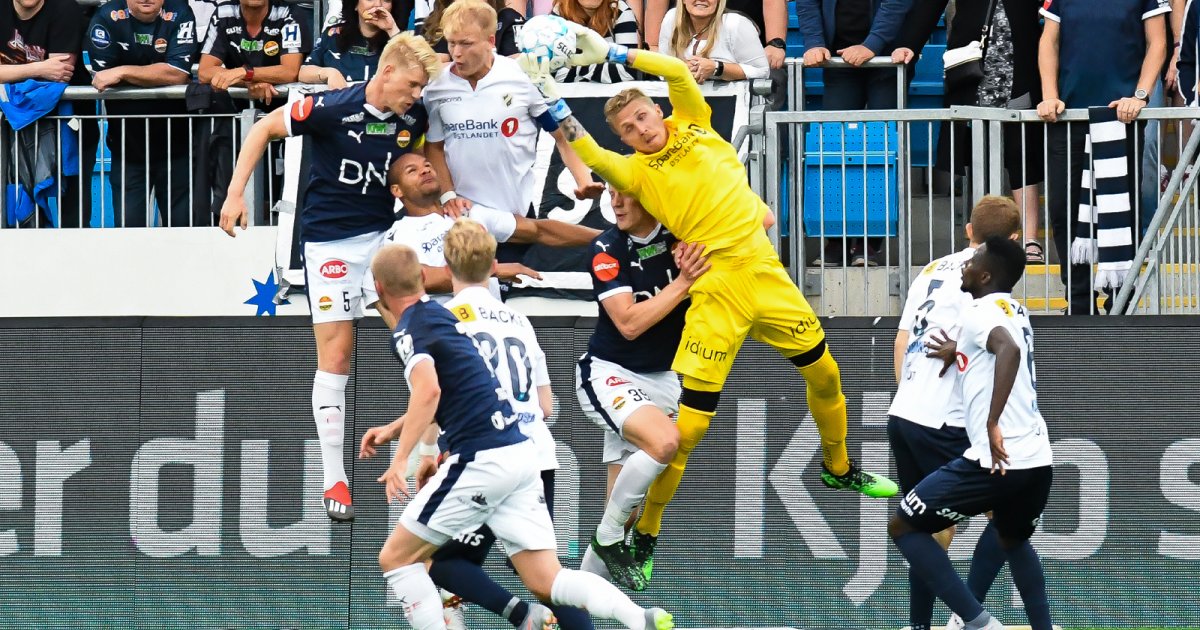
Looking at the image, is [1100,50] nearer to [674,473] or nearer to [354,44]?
[674,473]

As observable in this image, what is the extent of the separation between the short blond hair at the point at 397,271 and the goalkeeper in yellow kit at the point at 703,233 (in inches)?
56.9

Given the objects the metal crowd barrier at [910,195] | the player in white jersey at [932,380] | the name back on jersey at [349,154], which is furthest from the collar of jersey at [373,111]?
the player in white jersey at [932,380]

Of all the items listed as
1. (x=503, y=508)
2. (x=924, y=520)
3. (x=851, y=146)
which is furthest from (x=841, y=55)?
(x=503, y=508)

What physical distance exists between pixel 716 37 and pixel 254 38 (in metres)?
3.27

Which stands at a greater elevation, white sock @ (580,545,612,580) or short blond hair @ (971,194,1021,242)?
short blond hair @ (971,194,1021,242)

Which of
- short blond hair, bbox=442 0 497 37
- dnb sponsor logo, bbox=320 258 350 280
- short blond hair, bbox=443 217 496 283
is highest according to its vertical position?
short blond hair, bbox=442 0 497 37

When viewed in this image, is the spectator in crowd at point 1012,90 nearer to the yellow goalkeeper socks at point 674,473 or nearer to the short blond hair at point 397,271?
the yellow goalkeeper socks at point 674,473

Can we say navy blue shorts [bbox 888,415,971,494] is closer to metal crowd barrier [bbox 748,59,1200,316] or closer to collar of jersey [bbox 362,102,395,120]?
metal crowd barrier [bbox 748,59,1200,316]

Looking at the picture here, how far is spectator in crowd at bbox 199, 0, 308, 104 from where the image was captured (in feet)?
38.8

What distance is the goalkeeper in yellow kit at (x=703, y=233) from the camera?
8711 millimetres

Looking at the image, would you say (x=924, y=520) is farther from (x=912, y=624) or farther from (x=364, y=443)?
(x=364, y=443)

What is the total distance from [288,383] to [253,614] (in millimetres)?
1335

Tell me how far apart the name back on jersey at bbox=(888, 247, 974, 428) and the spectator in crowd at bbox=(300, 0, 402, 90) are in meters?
4.32

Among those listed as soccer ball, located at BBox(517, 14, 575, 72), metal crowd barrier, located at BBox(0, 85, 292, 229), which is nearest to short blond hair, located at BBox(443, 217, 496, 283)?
soccer ball, located at BBox(517, 14, 575, 72)
